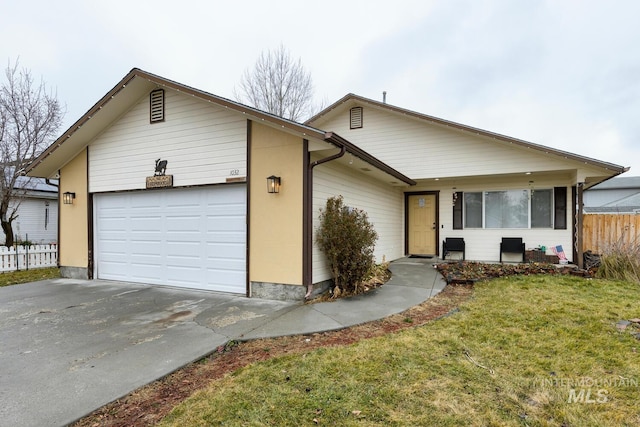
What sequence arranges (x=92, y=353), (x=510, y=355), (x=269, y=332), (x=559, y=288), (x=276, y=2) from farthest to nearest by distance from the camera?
(x=276, y=2), (x=559, y=288), (x=269, y=332), (x=92, y=353), (x=510, y=355)

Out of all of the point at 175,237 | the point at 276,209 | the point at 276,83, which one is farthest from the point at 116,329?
the point at 276,83

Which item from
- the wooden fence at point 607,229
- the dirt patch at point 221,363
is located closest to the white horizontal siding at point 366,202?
the dirt patch at point 221,363

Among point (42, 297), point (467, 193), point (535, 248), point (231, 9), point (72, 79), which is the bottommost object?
point (42, 297)

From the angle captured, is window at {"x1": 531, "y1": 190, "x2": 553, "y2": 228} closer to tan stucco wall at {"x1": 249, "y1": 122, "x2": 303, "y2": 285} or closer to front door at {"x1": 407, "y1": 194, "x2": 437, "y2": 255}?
front door at {"x1": 407, "y1": 194, "x2": 437, "y2": 255}

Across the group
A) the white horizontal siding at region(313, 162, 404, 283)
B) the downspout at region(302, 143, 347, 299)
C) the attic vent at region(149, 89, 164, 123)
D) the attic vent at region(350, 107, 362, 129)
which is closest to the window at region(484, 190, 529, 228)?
the white horizontal siding at region(313, 162, 404, 283)

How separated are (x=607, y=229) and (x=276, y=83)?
17282 mm

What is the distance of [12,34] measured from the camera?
1160 centimetres

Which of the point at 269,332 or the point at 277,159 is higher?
the point at 277,159

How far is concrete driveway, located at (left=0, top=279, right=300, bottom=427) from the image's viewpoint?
2.73m

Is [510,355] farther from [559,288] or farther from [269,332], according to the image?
[559,288]

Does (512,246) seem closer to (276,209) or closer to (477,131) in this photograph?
(477,131)

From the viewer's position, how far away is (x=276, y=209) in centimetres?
589

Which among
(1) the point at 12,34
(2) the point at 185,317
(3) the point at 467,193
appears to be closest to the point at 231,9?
(1) the point at 12,34

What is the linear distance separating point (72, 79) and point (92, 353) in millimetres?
16439
